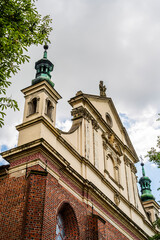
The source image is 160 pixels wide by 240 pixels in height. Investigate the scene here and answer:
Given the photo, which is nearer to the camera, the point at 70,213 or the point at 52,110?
the point at 70,213

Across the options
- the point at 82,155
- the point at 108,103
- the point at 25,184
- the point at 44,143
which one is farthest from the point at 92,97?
the point at 25,184

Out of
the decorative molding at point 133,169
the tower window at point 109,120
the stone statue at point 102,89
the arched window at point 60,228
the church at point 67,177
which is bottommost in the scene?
the arched window at point 60,228

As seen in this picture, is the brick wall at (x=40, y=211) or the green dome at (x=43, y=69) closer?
the brick wall at (x=40, y=211)

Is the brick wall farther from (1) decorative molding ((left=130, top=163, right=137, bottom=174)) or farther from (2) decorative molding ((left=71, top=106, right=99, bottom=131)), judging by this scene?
(1) decorative molding ((left=130, top=163, right=137, bottom=174))

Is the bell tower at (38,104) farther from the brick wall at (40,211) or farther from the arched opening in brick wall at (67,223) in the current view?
the arched opening in brick wall at (67,223)

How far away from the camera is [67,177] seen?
1520cm

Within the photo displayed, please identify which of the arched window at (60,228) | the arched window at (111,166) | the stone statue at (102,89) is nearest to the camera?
the arched window at (60,228)

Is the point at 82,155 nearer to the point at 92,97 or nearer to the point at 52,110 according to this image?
the point at 52,110

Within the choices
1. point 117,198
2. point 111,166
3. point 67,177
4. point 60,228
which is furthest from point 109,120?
point 60,228

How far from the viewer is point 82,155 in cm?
1736

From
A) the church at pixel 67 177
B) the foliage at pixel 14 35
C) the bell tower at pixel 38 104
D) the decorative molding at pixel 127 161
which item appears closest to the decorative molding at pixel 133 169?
the decorative molding at pixel 127 161

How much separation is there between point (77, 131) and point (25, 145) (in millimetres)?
4697

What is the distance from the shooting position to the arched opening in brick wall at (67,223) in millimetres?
14472

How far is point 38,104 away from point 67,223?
544 cm
